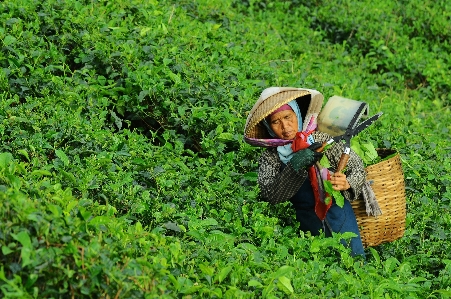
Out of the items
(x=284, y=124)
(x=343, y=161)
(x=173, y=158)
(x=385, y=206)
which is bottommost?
(x=173, y=158)

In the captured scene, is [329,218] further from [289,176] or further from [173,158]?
[173,158]

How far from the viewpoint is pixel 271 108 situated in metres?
4.63

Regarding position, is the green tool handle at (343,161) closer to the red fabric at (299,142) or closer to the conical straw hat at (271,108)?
the red fabric at (299,142)

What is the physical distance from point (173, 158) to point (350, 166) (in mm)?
1337

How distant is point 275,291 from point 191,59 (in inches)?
124

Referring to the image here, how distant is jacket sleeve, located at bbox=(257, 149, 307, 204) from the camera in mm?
4590

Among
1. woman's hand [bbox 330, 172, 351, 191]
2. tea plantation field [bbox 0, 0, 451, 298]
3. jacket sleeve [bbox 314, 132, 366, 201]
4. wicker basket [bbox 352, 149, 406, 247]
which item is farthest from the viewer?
wicker basket [bbox 352, 149, 406, 247]

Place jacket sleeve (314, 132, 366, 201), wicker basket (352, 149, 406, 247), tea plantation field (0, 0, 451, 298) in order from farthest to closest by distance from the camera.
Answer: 1. wicker basket (352, 149, 406, 247)
2. jacket sleeve (314, 132, 366, 201)
3. tea plantation field (0, 0, 451, 298)

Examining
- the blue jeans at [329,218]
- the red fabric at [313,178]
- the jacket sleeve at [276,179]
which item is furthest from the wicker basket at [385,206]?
the jacket sleeve at [276,179]

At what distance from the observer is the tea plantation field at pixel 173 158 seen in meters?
3.34

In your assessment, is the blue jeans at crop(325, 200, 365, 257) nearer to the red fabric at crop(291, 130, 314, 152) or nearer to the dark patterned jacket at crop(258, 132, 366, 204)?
the dark patterned jacket at crop(258, 132, 366, 204)

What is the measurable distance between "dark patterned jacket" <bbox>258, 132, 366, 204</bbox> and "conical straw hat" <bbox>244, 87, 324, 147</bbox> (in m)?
0.12

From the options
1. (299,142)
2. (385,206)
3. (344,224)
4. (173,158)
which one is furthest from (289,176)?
(173,158)

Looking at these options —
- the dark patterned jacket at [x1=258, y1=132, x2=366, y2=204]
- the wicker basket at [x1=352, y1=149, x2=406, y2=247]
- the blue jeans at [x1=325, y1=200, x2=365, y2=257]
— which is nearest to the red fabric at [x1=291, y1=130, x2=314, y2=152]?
the dark patterned jacket at [x1=258, y1=132, x2=366, y2=204]
